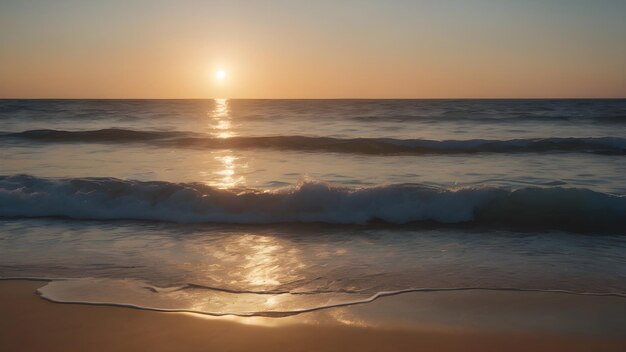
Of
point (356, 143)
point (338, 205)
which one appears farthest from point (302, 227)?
point (356, 143)

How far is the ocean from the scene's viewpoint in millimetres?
4934

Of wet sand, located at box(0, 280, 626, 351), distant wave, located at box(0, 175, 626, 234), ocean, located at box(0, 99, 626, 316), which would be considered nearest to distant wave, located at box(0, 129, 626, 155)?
ocean, located at box(0, 99, 626, 316)

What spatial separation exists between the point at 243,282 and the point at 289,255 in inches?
41.4

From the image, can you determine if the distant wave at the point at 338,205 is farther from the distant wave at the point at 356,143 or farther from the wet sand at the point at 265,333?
the distant wave at the point at 356,143

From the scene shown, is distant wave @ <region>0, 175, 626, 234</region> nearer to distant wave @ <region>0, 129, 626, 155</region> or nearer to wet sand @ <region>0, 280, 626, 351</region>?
wet sand @ <region>0, 280, 626, 351</region>

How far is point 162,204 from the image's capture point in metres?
8.39

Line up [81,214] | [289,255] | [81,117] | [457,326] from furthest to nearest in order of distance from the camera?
1. [81,117]
2. [81,214]
3. [289,255]
4. [457,326]

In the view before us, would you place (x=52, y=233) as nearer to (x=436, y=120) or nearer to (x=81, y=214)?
(x=81, y=214)

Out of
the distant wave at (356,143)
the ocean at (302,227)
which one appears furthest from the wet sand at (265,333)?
the distant wave at (356,143)

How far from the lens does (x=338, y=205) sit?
825 centimetres

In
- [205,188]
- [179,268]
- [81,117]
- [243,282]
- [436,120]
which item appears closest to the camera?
[243,282]

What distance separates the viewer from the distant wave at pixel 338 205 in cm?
786

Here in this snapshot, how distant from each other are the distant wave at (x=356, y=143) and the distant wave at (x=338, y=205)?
743 centimetres

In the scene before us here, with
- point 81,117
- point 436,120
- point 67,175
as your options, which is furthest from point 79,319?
point 81,117
